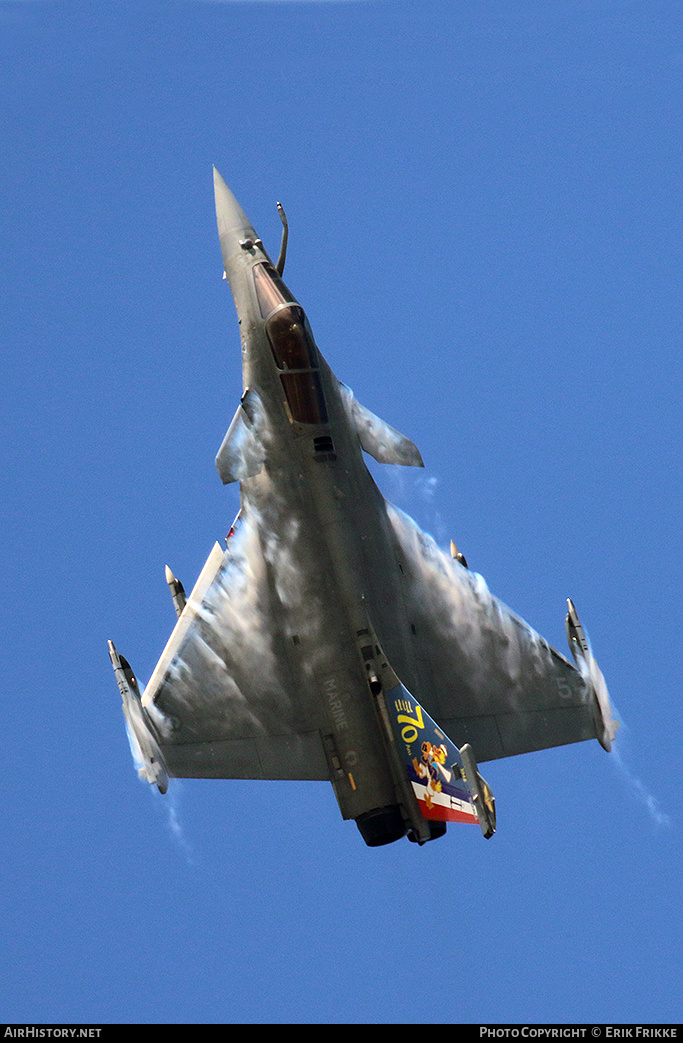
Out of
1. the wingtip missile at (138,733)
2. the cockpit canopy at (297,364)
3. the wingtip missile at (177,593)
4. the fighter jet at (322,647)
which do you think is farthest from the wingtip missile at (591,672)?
the wingtip missile at (138,733)

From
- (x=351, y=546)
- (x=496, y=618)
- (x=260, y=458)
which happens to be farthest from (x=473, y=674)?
(x=260, y=458)

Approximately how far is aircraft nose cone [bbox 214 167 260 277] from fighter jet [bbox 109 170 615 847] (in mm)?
568

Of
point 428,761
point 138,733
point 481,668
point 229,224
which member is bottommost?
point 428,761

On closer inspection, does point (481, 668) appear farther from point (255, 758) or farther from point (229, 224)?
point (229, 224)

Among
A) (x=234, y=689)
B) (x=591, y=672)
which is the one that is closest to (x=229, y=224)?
(x=234, y=689)

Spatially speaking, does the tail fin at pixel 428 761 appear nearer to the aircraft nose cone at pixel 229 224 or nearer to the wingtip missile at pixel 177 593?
the wingtip missile at pixel 177 593

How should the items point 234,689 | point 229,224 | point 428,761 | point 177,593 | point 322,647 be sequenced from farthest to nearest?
point 229,224 → point 177,593 → point 234,689 → point 322,647 → point 428,761

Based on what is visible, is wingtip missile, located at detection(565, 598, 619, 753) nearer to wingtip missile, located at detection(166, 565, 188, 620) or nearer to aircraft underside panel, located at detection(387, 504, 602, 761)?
aircraft underside panel, located at detection(387, 504, 602, 761)

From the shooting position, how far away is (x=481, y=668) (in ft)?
85.1

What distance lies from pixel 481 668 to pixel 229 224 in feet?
25.5

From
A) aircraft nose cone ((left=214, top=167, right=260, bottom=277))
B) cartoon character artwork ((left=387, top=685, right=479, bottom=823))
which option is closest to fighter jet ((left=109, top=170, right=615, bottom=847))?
cartoon character artwork ((left=387, top=685, right=479, bottom=823))

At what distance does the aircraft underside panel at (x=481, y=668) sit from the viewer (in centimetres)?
2553

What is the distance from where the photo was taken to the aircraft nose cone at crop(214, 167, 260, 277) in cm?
2653

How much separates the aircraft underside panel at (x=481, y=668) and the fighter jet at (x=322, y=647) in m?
0.02
